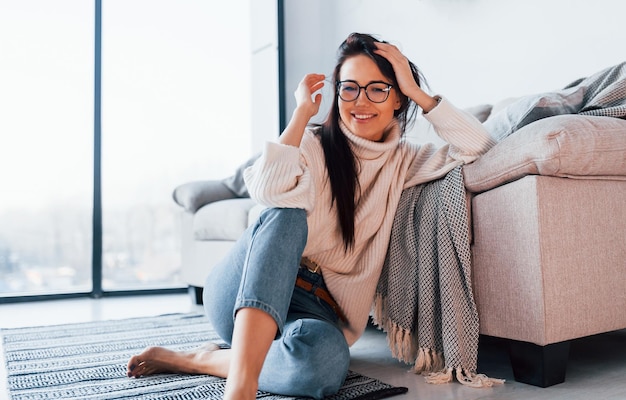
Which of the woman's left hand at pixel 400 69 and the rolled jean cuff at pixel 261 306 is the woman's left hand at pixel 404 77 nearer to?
the woman's left hand at pixel 400 69

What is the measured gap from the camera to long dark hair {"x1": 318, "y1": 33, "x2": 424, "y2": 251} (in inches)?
53.2

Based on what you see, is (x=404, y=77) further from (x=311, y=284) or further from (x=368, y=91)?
(x=311, y=284)

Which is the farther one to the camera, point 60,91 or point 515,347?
point 60,91

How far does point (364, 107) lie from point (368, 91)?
4cm

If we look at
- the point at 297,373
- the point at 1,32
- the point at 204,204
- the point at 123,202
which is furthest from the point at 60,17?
the point at 297,373

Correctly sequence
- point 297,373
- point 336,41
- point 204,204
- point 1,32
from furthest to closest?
point 336,41 < point 1,32 < point 204,204 < point 297,373

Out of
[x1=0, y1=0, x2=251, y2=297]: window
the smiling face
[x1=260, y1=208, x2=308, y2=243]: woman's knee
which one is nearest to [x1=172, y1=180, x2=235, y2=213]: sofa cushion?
[x1=0, y1=0, x2=251, y2=297]: window

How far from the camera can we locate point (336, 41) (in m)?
3.81

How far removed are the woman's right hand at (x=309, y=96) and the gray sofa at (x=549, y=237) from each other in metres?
0.39

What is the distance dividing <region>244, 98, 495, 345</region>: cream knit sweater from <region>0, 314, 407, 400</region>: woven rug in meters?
0.21

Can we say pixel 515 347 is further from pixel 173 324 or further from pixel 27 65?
pixel 27 65

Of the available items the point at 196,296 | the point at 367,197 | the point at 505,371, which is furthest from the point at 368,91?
the point at 196,296

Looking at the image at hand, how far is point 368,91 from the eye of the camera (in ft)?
4.65

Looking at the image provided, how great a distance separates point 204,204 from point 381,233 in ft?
5.33
